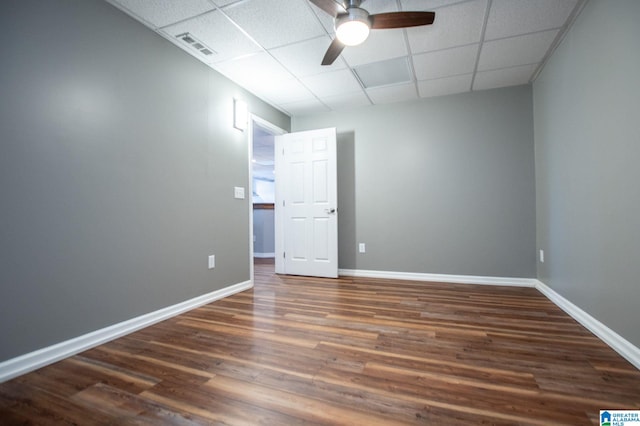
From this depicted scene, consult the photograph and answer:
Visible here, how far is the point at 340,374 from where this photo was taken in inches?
57.4

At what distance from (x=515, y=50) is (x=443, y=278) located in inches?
99.4

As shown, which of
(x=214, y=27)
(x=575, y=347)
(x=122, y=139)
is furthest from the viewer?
(x=214, y=27)

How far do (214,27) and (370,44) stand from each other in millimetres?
1314

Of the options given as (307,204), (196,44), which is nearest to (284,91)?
(196,44)

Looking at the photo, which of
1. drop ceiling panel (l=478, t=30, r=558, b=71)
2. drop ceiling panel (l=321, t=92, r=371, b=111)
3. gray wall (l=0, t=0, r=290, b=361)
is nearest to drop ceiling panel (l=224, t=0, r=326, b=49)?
gray wall (l=0, t=0, r=290, b=361)

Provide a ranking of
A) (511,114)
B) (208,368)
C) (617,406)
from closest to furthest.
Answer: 1. (617,406)
2. (208,368)
3. (511,114)

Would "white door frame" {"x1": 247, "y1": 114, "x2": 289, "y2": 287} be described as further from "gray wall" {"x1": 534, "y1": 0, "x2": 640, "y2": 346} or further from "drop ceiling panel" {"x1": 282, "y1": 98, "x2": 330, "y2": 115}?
"gray wall" {"x1": 534, "y1": 0, "x2": 640, "y2": 346}

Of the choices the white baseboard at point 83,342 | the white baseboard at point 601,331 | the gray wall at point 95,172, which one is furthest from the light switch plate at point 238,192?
the white baseboard at point 601,331

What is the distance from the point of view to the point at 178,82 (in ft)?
8.23

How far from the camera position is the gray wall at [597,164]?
62.2 inches

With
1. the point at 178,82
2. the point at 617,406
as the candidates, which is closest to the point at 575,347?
the point at 617,406

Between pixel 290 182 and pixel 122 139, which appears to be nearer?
pixel 122 139

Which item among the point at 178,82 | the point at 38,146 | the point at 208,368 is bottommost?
the point at 208,368

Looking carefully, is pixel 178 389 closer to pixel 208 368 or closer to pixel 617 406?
pixel 208 368
